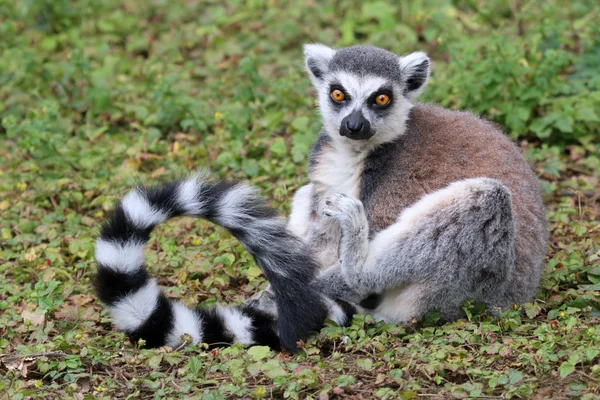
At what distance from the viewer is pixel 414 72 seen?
18.4ft

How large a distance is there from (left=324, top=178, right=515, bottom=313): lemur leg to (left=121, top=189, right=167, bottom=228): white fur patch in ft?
3.57

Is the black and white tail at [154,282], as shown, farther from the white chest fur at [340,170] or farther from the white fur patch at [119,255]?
the white chest fur at [340,170]

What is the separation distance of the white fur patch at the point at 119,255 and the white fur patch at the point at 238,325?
648 mm

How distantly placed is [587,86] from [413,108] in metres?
3.03

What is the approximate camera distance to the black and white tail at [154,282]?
4.73 m

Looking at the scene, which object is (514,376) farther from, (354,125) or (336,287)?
(354,125)

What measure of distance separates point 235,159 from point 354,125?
2.38 metres

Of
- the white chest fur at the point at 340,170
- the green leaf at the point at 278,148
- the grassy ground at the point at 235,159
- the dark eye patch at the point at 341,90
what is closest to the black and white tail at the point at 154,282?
the grassy ground at the point at 235,159

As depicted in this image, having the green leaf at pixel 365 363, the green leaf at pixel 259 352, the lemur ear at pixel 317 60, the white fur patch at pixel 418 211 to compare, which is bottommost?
the green leaf at pixel 365 363

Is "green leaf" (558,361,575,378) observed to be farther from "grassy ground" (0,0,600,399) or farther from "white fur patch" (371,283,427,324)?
"white fur patch" (371,283,427,324)

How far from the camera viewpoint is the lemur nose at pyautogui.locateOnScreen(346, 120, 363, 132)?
17.2 feet

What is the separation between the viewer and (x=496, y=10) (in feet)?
31.4

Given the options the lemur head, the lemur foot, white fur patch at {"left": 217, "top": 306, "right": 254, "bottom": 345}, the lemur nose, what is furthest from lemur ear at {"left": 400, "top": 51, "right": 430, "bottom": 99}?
white fur patch at {"left": 217, "top": 306, "right": 254, "bottom": 345}

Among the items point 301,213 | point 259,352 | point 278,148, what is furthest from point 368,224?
point 278,148
